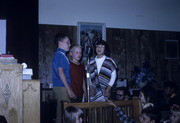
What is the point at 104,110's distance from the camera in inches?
101

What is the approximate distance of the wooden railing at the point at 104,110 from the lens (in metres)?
2.48

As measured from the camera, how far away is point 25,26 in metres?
4.52

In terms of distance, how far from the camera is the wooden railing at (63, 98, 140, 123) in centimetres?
248

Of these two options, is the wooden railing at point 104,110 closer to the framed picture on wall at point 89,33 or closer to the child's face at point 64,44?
the child's face at point 64,44

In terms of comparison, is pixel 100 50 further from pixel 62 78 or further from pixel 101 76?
pixel 62 78

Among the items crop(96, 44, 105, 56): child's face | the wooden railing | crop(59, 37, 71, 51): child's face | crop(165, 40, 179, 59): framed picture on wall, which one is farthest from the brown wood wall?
the wooden railing

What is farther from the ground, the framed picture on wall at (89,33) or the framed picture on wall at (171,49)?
the framed picture on wall at (89,33)

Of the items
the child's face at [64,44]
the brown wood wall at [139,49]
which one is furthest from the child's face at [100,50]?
the brown wood wall at [139,49]

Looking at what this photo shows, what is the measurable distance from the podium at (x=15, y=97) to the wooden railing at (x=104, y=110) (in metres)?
0.46

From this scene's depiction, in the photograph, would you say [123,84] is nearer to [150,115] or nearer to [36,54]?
[36,54]

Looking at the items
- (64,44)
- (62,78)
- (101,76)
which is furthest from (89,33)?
(62,78)

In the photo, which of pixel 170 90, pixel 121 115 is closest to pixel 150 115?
pixel 121 115

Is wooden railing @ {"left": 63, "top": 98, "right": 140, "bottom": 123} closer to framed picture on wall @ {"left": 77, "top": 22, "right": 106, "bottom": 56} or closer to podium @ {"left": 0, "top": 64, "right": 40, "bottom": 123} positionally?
podium @ {"left": 0, "top": 64, "right": 40, "bottom": 123}

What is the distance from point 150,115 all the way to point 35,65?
257cm
